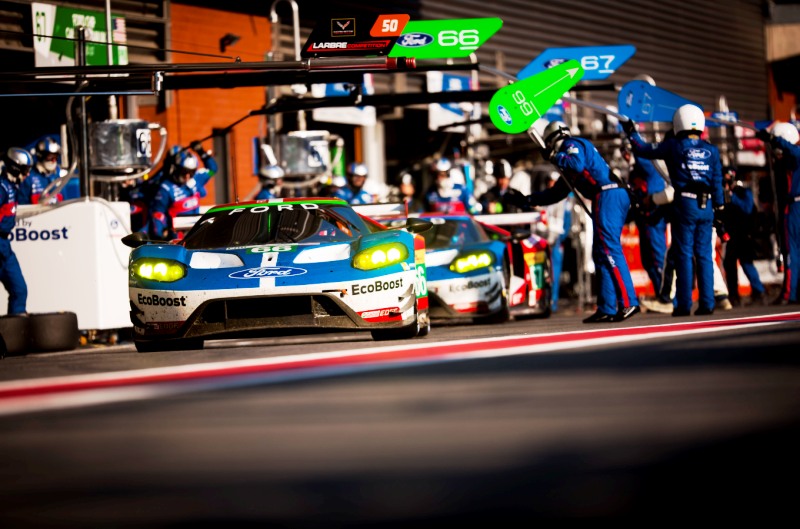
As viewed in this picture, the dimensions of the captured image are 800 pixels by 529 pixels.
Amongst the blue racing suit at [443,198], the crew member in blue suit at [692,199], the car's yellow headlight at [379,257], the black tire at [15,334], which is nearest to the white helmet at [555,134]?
the crew member in blue suit at [692,199]

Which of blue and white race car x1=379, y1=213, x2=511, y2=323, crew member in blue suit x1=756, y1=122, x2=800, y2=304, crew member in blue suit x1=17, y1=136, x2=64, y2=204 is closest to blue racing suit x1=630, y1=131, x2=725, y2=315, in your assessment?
blue and white race car x1=379, y1=213, x2=511, y2=323

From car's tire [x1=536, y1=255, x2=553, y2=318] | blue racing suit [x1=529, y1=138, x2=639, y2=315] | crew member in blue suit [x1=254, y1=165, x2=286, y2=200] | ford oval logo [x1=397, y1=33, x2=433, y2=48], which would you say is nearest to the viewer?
blue racing suit [x1=529, y1=138, x2=639, y2=315]

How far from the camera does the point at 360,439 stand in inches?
180

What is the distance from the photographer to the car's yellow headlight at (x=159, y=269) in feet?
30.6

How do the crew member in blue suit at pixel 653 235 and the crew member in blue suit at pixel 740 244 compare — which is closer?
the crew member in blue suit at pixel 653 235

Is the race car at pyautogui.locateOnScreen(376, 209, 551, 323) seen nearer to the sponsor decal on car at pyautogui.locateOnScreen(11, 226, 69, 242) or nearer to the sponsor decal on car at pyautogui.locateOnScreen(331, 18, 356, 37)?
the sponsor decal on car at pyautogui.locateOnScreen(331, 18, 356, 37)

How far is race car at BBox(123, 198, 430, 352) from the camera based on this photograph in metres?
9.09

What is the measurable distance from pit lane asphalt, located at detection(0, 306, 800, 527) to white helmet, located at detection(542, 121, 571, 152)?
5607mm

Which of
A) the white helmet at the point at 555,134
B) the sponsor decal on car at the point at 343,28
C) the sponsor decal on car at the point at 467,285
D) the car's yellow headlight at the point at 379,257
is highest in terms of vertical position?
the sponsor decal on car at the point at 343,28

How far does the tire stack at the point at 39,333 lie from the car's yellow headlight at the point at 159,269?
171cm

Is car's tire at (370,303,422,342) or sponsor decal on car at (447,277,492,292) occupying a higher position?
sponsor decal on car at (447,277,492,292)

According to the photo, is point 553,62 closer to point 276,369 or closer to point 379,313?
point 379,313

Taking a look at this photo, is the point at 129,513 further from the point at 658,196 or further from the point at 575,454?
the point at 658,196

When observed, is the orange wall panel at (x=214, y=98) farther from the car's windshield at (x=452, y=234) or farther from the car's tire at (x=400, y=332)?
the car's tire at (x=400, y=332)
